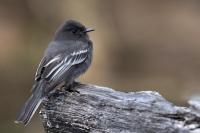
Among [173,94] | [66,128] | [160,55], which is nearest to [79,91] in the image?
[66,128]

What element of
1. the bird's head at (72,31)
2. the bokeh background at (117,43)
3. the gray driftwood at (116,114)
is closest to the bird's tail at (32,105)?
the gray driftwood at (116,114)

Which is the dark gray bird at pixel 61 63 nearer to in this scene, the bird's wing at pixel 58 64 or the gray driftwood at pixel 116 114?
the bird's wing at pixel 58 64

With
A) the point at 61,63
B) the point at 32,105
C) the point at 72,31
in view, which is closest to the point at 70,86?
the point at 32,105

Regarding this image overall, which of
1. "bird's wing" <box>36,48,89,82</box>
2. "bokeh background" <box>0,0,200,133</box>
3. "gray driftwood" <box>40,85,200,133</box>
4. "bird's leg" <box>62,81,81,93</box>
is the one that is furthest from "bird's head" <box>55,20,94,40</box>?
"bokeh background" <box>0,0,200,133</box>

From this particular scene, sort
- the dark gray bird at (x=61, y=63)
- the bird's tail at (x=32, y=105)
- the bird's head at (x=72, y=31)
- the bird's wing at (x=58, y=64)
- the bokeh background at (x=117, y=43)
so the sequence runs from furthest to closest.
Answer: the bokeh background at (x=117, y=43) < the bird's head at (x=72, y=31) < the bird's wing at (x=58, y=64) < the dark gray bird at (x=61, y=63) < the bird's tail at (x=32, y=105)

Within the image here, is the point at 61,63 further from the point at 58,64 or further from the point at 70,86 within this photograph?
the point at 70,86

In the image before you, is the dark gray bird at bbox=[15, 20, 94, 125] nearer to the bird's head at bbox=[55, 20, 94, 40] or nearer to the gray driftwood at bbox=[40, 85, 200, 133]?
the bird's head at bbox=[55, 20, 94, 40]
